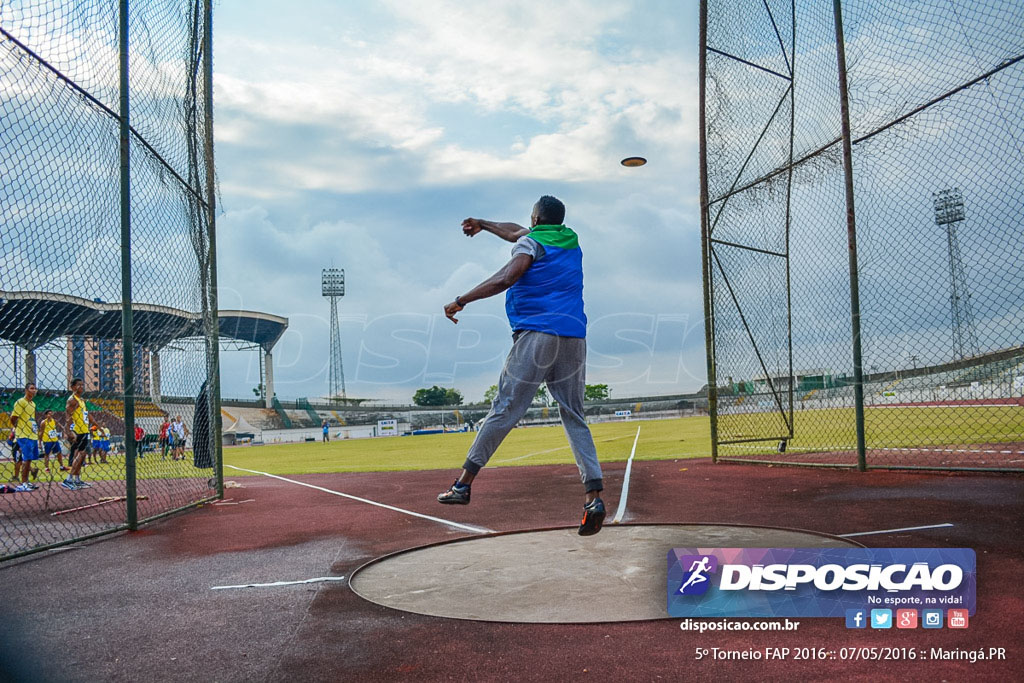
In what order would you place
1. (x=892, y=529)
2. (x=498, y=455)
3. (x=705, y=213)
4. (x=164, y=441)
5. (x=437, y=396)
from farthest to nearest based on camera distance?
1. (x=437, y=396)
2. (x=498, y=455)
3. (x=164, y=441)
4. (x=705, y=213)
5. (x=892, y=529)

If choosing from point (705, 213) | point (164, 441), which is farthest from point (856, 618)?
point (164, 441)

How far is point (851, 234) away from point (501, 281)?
6847 mm

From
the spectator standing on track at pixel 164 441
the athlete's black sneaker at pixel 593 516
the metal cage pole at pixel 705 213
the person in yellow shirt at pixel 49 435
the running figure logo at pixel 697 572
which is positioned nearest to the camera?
the running figure logo at pixel 697 572

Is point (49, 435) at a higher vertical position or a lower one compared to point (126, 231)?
lower

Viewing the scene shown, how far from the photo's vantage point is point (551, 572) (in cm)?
495

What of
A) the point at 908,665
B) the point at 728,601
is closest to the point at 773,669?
the point at 908,665

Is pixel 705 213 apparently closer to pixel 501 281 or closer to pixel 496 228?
pixel 496 228

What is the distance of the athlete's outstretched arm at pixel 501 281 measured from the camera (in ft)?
14.8

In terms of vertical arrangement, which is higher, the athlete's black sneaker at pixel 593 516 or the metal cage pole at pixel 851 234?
the metal cage pole at pixel 851 234

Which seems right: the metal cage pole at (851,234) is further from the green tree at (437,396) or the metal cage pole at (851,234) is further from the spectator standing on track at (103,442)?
the green tree at (437,396)

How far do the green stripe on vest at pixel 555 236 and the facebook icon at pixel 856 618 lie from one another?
267 cm

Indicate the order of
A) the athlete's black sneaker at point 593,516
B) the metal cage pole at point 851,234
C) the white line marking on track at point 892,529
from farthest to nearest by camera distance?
the metal cage pole at point 851,234 → the white line marking on track at point 892,529 → the athlete's black sneaker at point 593,516

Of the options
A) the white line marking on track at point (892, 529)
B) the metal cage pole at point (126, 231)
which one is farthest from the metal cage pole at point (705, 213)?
the metal cage pole at point (126, 231)

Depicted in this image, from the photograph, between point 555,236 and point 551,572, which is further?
point 551,572
